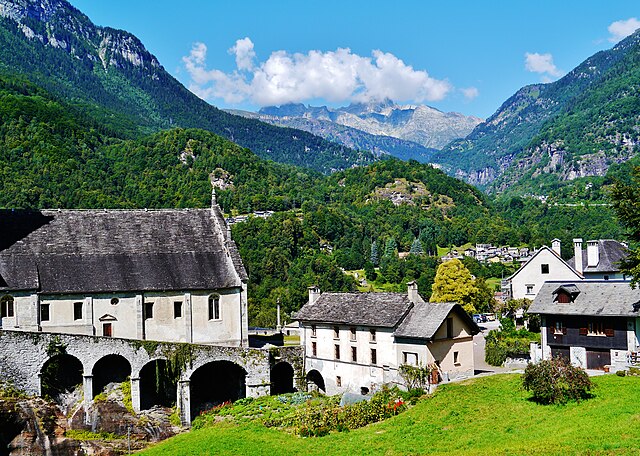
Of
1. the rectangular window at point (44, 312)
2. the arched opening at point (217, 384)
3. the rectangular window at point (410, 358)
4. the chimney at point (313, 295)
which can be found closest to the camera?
the rectangular window at point (410, 358)

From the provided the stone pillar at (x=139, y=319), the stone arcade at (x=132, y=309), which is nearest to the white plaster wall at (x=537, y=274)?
the stone arcade at (x=132, y=309)

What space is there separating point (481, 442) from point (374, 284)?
149983 millimetres

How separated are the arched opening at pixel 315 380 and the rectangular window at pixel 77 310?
18135 mm

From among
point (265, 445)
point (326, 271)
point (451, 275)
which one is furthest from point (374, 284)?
point (265, 445)

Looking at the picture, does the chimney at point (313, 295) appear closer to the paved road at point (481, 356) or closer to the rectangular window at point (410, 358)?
the rectangular window at point (410, 358)

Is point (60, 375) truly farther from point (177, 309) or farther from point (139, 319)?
point (177, 309)

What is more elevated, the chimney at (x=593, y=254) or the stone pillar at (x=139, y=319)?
the chimney at (x=593, y=254)

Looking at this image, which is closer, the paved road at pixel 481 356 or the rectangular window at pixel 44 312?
the rectangular window at pixel 44 312

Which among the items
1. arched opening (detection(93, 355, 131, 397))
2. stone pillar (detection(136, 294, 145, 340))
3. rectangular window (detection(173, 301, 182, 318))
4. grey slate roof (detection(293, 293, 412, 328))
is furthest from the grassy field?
rectangular window (detection(173, 301, 182, 318))

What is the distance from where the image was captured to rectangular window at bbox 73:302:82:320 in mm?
56062

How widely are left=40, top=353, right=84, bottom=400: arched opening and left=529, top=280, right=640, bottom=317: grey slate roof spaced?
32.3 m

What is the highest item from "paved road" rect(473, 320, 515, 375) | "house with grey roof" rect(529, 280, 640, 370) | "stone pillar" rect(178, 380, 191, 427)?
"house with grey roof" rect(529, 280, 640, 370)

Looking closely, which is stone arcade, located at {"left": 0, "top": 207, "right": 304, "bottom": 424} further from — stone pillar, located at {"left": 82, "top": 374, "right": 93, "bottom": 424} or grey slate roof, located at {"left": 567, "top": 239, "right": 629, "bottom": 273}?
grey slate roof, located at {"left": 567, "top": 239, "right": 629, "bottom": 273}

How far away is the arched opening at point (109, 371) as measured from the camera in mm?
51688
